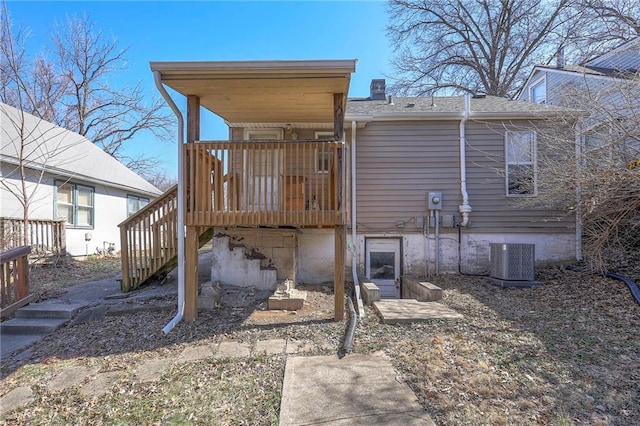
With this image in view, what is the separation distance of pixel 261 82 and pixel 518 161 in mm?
5772

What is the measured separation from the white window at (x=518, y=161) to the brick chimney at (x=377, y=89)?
3570 mm

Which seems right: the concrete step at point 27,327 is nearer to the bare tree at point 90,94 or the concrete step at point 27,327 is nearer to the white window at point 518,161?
the white window at point 518,161

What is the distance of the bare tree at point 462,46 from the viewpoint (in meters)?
15.7

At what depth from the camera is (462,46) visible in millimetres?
16984

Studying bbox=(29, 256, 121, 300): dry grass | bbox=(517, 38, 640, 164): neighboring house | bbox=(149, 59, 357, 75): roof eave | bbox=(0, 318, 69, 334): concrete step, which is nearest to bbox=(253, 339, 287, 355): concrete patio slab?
bbox=(0, 318, 69, 334): concrete step

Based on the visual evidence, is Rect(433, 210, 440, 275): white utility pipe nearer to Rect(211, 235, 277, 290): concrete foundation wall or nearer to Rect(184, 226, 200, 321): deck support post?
Rect(211, 235, 277, 290): concrete foundation wall

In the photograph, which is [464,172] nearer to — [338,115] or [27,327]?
[338,115]

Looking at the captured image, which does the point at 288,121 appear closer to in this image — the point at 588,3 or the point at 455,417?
the point at 455,417

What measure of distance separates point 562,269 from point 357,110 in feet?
17.6

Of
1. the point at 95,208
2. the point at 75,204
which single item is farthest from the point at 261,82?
the point at 95,208

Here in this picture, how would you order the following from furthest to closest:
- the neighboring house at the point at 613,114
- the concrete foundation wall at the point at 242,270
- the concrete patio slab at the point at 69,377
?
1. the concrete foundation wall at the point at 242,270
2. the neighboring house at the point at 613,114
3. the concrete patio slab at the point at 69,377

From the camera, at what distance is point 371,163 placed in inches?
277

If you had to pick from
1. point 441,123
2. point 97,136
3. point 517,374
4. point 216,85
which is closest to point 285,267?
point 216,85

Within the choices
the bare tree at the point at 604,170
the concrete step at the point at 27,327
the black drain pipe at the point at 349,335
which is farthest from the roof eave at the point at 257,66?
the bare tree at the point at 604,170
